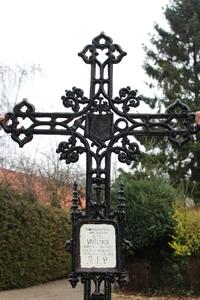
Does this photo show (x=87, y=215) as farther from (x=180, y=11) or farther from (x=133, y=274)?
(x=180, y=11)

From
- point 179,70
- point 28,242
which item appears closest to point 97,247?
point 28,242

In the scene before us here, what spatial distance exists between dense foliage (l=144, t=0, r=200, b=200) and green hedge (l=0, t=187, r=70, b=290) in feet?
29.6

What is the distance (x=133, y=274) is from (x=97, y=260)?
12.9 meters

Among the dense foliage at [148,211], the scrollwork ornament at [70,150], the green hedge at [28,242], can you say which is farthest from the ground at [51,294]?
the scrollwork ornament at [70,150]

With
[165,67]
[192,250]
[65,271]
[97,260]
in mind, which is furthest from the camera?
[165,67]

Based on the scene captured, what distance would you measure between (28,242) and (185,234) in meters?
5.61

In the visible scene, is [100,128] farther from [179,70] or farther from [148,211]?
[179,70]

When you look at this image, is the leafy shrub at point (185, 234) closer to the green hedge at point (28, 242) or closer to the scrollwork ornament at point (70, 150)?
the green hedge at point (28, 242)

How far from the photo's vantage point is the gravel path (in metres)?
15.9

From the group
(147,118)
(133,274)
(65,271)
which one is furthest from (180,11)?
(147,118)

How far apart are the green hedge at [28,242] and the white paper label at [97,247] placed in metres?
13.8

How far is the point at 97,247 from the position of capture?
449 centimetres

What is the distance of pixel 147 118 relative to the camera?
199 inches

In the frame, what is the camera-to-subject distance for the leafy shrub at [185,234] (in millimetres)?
16422
